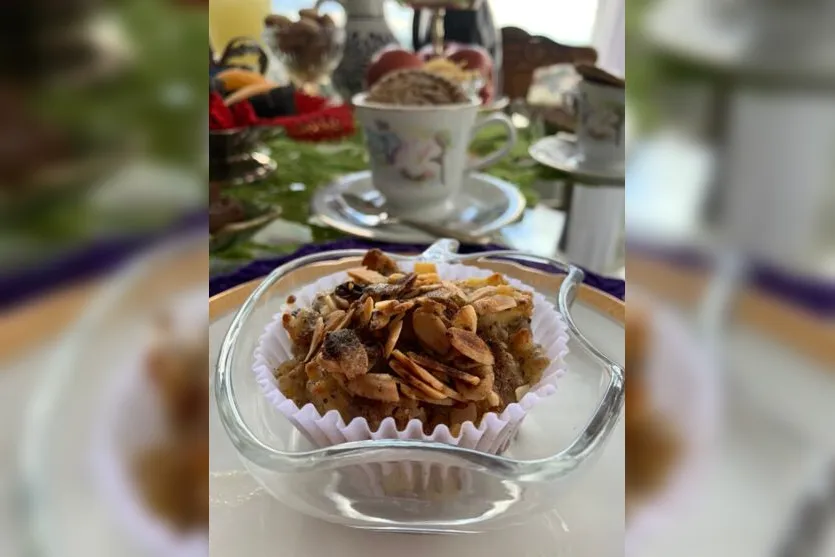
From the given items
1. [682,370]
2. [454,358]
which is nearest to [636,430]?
[682,370]

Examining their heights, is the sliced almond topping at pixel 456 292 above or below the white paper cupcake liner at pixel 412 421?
above

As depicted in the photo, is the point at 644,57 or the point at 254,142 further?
the point at 254,142

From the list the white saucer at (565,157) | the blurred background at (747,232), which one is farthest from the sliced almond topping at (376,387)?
the white saucer at (565,157)

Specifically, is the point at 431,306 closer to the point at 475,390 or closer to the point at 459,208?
the point at 475,390

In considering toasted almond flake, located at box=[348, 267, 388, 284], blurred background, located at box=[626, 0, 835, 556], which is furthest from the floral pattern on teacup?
blurred background, located at box=[626, 0, 835, 556]

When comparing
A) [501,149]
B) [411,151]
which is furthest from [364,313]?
[501,149]

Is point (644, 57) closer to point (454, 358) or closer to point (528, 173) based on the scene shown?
point (454, 358)

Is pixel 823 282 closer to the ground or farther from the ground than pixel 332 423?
farther from the ground

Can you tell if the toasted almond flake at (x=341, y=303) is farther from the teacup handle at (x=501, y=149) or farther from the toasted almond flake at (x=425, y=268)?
the teacup handle at (x=501, y=149)
